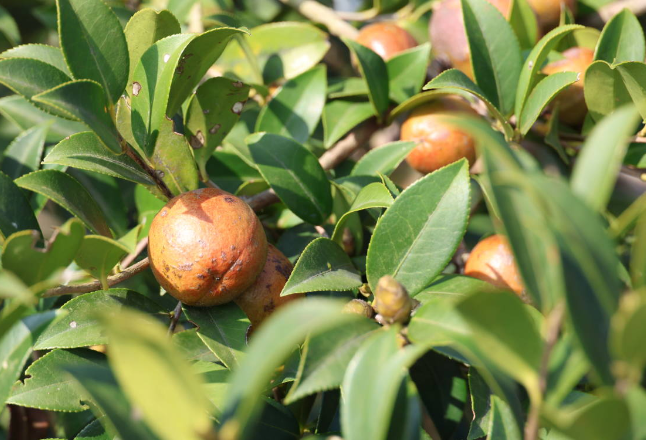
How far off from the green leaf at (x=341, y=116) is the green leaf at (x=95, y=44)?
517 millimetres

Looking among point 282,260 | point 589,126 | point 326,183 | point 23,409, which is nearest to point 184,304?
point 282,260

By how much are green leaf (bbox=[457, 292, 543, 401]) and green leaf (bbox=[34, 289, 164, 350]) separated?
516 mm

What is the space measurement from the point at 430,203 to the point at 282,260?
28 centimetres

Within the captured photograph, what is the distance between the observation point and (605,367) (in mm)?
473

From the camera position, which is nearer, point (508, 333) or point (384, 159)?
point (508, 333)

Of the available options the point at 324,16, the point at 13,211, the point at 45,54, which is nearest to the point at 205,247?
the point at 13,211

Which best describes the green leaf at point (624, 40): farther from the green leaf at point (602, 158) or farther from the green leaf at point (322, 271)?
the green leaf at point (602, 158)

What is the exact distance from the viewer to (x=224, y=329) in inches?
33.1

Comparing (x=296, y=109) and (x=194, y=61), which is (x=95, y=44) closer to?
(x=194, y=61)

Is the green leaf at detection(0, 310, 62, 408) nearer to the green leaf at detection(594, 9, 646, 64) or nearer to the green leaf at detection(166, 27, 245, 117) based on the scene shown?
the green leaf at detection(166, 27, 245, 117)

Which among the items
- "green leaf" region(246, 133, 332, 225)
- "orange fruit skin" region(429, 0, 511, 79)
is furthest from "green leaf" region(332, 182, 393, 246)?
"orange fruit skin" region(429, 0, 511, 79)

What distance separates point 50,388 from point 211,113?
0.50 meters

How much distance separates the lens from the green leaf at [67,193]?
855 mm

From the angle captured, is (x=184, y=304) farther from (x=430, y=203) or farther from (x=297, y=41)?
(x=297, y=41)
